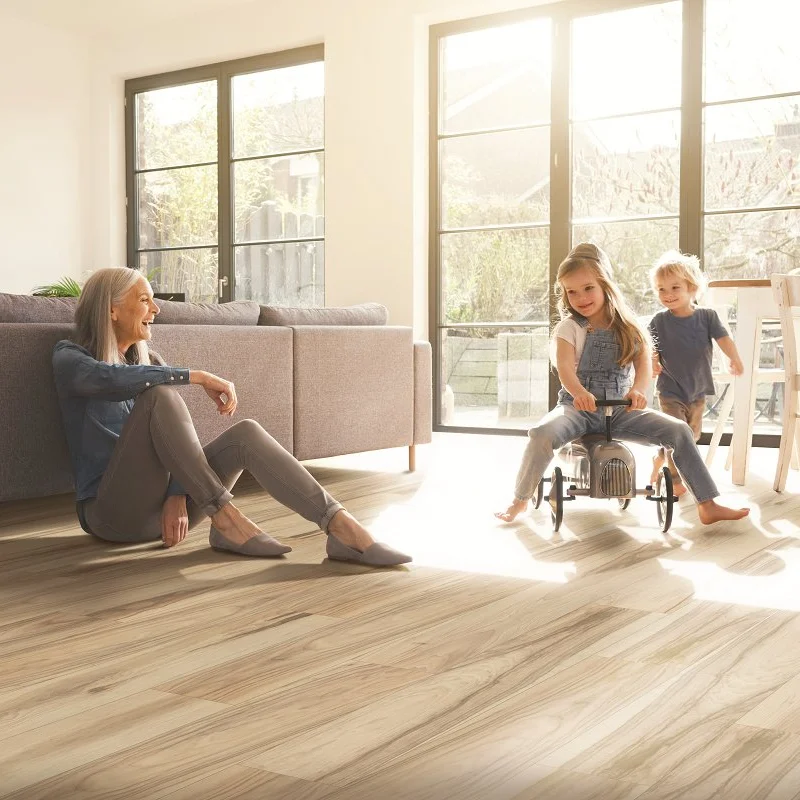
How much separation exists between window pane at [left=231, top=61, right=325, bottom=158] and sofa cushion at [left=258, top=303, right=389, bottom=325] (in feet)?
9.11

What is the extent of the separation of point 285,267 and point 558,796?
20.0ft

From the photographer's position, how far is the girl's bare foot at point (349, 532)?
97.3 inches

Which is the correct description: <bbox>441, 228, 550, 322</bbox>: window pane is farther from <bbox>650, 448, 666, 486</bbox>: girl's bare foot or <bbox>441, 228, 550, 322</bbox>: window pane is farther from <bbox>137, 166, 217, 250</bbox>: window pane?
<bbox>650, 448, 666, 486</bbox>: girl's bare foot

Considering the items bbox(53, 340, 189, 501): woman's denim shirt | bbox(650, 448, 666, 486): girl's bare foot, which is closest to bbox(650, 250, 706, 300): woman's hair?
bbox(650, 448, 666, 486): girl's bare foot

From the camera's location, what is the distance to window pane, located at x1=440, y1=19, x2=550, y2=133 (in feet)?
20.2

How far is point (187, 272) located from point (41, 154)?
1.31 metres

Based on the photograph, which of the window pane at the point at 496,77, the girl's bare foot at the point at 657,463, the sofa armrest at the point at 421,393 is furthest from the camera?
the window pane at the point at 496,77

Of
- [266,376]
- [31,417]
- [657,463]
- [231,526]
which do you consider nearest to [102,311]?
[31,417]

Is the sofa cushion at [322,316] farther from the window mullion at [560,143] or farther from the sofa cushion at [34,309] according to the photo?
the window mullion at [560,143]

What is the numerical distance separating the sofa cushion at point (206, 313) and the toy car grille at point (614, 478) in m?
1.52

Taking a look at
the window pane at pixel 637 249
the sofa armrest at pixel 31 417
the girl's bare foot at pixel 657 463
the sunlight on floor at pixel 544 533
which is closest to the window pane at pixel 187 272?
the window pane at pixel 637 249

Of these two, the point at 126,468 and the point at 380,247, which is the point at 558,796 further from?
the point at 380,247

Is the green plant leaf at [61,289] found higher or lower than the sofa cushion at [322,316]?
higher

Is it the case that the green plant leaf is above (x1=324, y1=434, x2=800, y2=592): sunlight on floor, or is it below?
above
